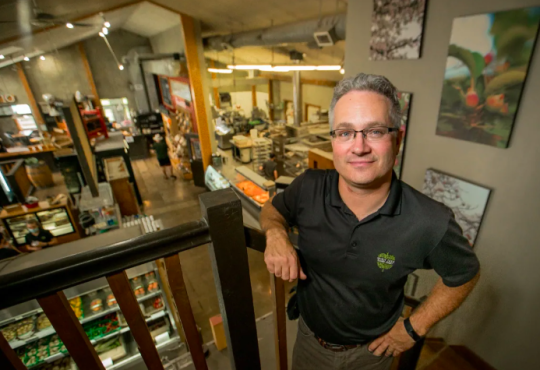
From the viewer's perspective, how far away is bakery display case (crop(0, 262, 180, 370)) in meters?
3.17

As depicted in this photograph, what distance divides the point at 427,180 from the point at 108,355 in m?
4.57

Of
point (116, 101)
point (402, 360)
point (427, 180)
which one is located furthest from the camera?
point (116, 101)

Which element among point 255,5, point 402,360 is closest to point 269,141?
point 255,5

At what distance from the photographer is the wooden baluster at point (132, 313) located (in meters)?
0.85

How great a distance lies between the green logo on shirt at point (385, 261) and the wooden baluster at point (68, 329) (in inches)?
43.6

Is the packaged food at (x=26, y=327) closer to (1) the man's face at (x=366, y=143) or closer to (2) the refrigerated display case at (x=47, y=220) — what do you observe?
(2) the refrigerated display case at (x=47, y=220)

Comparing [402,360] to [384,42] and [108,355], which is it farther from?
[108,355]

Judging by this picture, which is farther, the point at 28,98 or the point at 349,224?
the point at 28,98

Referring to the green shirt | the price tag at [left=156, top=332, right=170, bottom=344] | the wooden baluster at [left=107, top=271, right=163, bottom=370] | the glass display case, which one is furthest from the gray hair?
the green shirt

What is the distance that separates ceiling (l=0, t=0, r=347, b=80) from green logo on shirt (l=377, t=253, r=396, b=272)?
4.45 metres

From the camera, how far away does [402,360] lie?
5.31 ft

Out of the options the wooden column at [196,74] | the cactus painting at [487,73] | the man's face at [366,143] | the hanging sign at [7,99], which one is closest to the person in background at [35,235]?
the wooden column at [196,74]

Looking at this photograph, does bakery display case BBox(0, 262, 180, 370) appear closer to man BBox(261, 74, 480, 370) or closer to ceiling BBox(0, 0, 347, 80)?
man BBox(261, 74, 480, 370)

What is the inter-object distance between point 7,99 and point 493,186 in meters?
13.9
